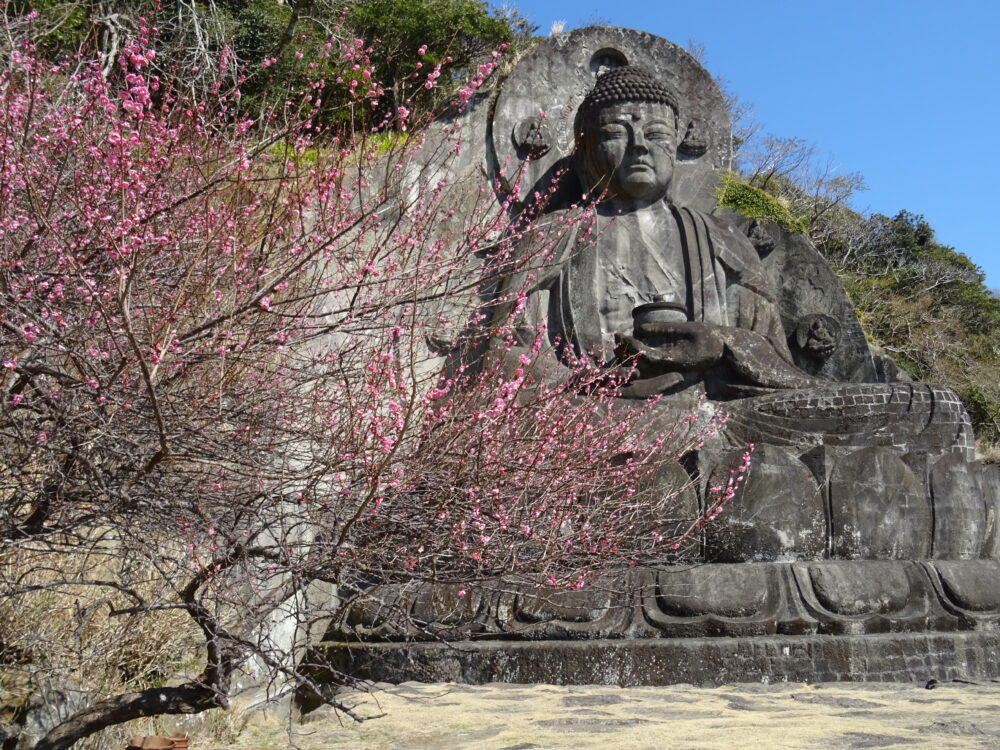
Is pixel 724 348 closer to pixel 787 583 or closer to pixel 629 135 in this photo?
pixel 629 135

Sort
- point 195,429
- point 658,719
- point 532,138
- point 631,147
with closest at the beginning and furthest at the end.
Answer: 1. point 195,429
2. point 658,719
3. point 631,147
4. point 532,138

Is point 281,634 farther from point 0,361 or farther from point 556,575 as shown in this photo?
point 0,361

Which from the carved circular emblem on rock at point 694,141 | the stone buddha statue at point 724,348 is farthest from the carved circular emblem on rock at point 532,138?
the carved circular emblem on rock at point 694,141

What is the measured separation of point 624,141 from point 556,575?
5403mm

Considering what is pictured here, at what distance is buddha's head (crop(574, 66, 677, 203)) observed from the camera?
831 cm

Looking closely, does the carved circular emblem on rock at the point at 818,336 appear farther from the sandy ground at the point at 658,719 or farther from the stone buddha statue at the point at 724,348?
the sandy ground at the point at 658,719

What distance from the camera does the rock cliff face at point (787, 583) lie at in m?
4.82

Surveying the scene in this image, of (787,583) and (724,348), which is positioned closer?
(787,583)

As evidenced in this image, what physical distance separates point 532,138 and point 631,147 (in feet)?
3.81

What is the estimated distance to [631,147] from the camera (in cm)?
828

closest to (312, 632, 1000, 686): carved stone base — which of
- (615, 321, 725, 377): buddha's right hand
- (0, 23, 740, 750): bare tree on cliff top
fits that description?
(0, 23, 740, 750): bare tree on cliff top

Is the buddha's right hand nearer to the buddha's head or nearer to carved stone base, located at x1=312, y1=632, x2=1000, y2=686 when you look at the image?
the buddha's head

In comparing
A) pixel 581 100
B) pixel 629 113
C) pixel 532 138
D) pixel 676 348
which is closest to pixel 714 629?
pixel 676 348

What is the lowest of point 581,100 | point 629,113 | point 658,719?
point 658,719
